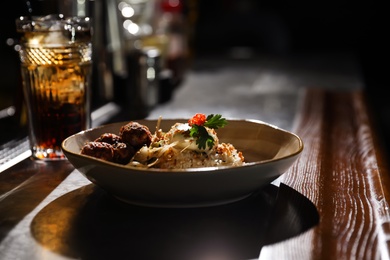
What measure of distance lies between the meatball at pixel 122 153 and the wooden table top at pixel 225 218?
66mm

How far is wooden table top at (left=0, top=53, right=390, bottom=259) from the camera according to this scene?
0.80 m

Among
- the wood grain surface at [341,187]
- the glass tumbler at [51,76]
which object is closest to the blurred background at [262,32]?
the wood grain surface at [341,187]

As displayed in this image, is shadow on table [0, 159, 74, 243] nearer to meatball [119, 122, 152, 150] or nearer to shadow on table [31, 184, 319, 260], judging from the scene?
shadow on table [31, 184, 319, 260]

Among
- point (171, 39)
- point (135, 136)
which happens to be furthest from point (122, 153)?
point (171, 39)

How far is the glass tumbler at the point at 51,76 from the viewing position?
126 centimetres

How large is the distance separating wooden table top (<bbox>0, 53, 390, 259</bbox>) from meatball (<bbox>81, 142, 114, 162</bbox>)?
0.23 feet

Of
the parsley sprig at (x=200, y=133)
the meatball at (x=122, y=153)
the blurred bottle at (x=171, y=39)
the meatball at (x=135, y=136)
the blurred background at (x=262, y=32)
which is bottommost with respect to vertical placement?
the blurred background at (x=262, y=32)

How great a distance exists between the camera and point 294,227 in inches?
34.7

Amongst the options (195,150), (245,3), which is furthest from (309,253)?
(245,3)

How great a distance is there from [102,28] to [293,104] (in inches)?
28.3

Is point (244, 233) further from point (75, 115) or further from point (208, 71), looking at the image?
point (208, 71)

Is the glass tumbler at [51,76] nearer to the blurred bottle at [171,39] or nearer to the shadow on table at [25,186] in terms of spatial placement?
the shadow on table at [25,186]

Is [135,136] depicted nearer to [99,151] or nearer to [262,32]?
[99,151]

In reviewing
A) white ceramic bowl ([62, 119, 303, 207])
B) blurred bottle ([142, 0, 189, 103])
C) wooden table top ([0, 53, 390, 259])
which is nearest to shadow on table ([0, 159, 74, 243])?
wooden table top ([0, 53, 390, 259])
